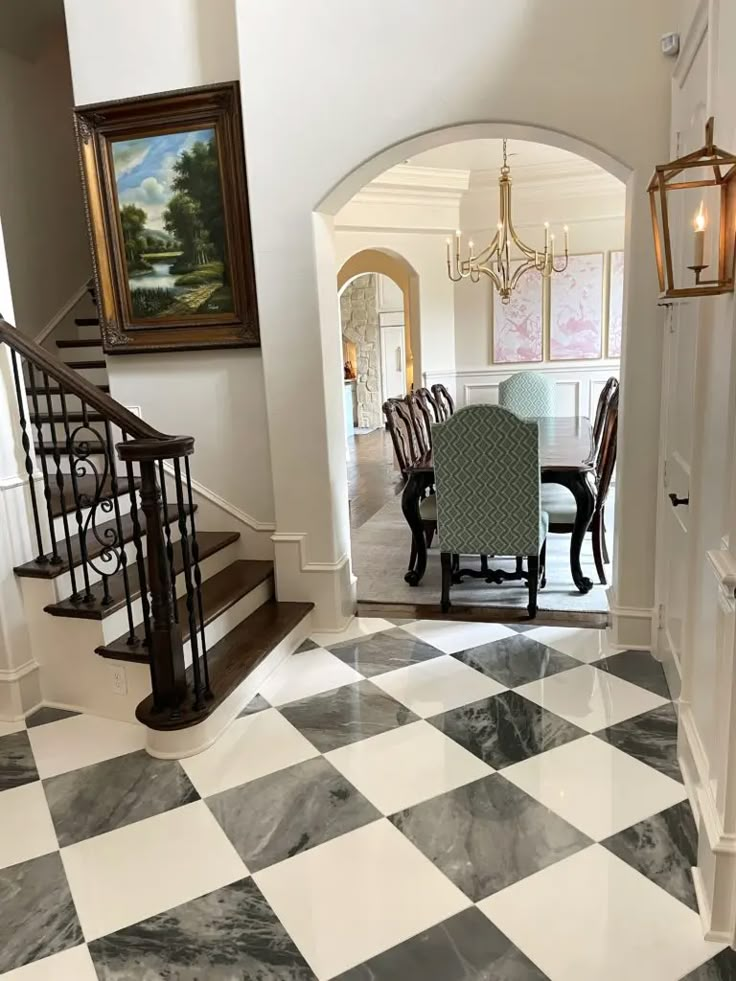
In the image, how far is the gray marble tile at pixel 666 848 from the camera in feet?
5.96

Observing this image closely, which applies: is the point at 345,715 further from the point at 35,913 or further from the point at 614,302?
the point at 614,302

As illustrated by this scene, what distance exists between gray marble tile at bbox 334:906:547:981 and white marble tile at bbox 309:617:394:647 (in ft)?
5.80

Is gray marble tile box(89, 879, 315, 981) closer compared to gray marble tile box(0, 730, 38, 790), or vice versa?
gray marble tile box(89, 879, 315, 981)

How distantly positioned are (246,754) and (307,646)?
3.03ft

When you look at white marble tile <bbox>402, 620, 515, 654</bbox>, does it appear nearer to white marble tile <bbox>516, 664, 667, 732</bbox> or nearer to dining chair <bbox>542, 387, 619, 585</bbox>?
white marble tile <bbox>516, 664, 667, 732</bbox>

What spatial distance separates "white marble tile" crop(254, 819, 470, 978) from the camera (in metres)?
1.68

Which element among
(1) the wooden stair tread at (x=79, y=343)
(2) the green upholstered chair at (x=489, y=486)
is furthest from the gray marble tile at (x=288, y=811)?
(1) the wooden stair tread at (x=79, y=343)

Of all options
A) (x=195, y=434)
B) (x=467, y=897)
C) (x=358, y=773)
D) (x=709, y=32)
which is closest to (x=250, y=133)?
(x=195, y=434)

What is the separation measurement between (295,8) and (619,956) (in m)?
3.56

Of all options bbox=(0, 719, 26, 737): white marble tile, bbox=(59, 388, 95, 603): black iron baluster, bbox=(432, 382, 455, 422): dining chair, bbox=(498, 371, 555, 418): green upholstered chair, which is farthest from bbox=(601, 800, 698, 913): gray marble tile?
bbox=(498, 371, 555, 418): green upholstered chair

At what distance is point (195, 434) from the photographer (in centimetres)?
366

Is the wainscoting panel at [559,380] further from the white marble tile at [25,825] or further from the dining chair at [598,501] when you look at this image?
the white marble tile at [25,825]

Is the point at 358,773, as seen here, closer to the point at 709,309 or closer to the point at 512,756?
the point at 512,756

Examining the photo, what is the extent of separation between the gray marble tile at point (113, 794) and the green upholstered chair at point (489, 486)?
1.79m
